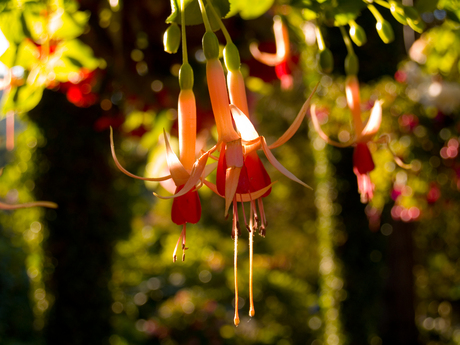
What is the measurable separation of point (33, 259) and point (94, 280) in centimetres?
63

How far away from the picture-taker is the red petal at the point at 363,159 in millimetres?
309

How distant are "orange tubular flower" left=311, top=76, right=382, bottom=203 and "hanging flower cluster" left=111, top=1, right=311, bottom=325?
72 mm

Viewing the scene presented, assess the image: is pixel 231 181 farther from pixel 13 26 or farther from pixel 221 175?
pixel 13 26

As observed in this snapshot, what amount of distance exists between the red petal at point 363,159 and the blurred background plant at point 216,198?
19 mm

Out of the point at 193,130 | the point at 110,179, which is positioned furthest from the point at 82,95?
the point at 110,179

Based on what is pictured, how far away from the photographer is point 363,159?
310mm

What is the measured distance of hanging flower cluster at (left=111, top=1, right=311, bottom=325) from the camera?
0.21 meters

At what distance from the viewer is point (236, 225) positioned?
9.3 inches

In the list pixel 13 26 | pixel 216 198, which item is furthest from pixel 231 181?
pixel 216 198

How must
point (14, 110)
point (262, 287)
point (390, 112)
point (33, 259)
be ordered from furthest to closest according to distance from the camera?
point (262, 287)
point (33, 259)
point (390, 112)
point (14, 110)

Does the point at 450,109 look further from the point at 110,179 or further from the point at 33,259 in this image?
the point at 33,259

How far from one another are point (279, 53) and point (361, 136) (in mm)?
181

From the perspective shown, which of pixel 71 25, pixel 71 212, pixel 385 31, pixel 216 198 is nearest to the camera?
pixel 385 31

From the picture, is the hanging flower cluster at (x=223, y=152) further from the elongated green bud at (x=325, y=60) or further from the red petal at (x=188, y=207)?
the elongated green bud at (x=325, y=60)
